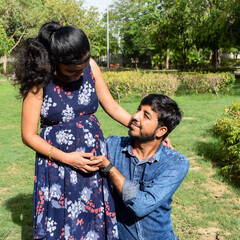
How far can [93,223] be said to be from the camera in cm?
220

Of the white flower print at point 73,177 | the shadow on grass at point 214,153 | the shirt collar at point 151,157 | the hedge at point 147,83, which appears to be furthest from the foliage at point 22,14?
the white flower print at point 73,177

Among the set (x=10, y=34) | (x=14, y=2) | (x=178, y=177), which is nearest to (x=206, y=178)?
(x=178, y=177)

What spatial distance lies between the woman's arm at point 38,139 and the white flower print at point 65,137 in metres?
0.08

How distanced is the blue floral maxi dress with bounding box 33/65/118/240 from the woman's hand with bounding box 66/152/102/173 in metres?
0.10

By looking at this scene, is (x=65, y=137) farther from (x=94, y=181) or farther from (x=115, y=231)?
(x=115, y=231)

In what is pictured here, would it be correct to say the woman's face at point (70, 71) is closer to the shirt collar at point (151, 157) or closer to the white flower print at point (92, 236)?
the shirt collar at point (151, 157)

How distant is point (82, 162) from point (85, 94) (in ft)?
1.52

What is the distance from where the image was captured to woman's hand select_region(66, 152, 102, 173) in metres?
1.92

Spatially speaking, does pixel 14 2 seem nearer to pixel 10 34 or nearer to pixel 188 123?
pixel 10 34

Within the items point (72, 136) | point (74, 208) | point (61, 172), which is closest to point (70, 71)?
point (72, 136)

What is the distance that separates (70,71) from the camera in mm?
1932

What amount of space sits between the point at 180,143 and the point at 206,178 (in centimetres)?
185

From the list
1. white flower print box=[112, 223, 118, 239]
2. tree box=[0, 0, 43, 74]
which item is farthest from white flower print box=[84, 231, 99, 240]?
tree box=[0, 0, 43, 74]

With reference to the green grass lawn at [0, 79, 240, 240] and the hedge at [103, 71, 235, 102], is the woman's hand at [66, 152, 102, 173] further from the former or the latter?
the hedge at [103, 71, 235, 102]
